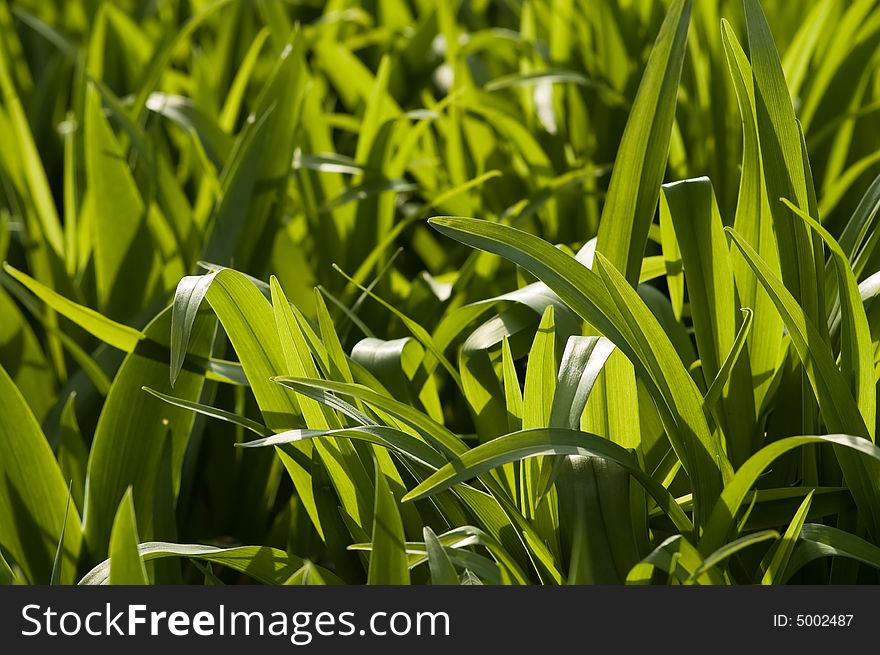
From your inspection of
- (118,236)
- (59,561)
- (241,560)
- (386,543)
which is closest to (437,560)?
(386,543)

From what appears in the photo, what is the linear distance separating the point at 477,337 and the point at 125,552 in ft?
0.93

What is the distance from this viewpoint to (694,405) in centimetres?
49

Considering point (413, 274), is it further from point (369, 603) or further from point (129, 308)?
point (369, 603)

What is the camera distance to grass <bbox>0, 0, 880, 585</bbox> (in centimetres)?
49

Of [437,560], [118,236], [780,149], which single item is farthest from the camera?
[118,236]

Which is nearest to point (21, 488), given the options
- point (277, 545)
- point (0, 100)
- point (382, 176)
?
point (277, 545)

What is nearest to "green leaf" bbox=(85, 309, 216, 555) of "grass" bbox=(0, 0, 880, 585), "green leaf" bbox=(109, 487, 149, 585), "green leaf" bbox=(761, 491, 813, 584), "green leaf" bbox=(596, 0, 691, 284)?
"grass" bbox=(0, 0, 880, 585)

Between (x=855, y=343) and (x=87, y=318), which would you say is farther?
(x=87, y=318)

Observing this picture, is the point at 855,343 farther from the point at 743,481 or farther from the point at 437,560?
the point at 437,560

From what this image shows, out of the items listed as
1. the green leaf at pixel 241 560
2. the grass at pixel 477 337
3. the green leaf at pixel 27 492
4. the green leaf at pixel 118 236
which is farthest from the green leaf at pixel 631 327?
the green leaf at pixel 118 236

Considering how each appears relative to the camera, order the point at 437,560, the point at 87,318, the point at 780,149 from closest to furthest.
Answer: the point at 437,560, the point at 780,149, the point at 87,318

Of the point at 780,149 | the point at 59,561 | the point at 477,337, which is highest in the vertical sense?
the point at 780,149

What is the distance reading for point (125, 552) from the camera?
0.44 m

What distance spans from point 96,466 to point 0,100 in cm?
79
